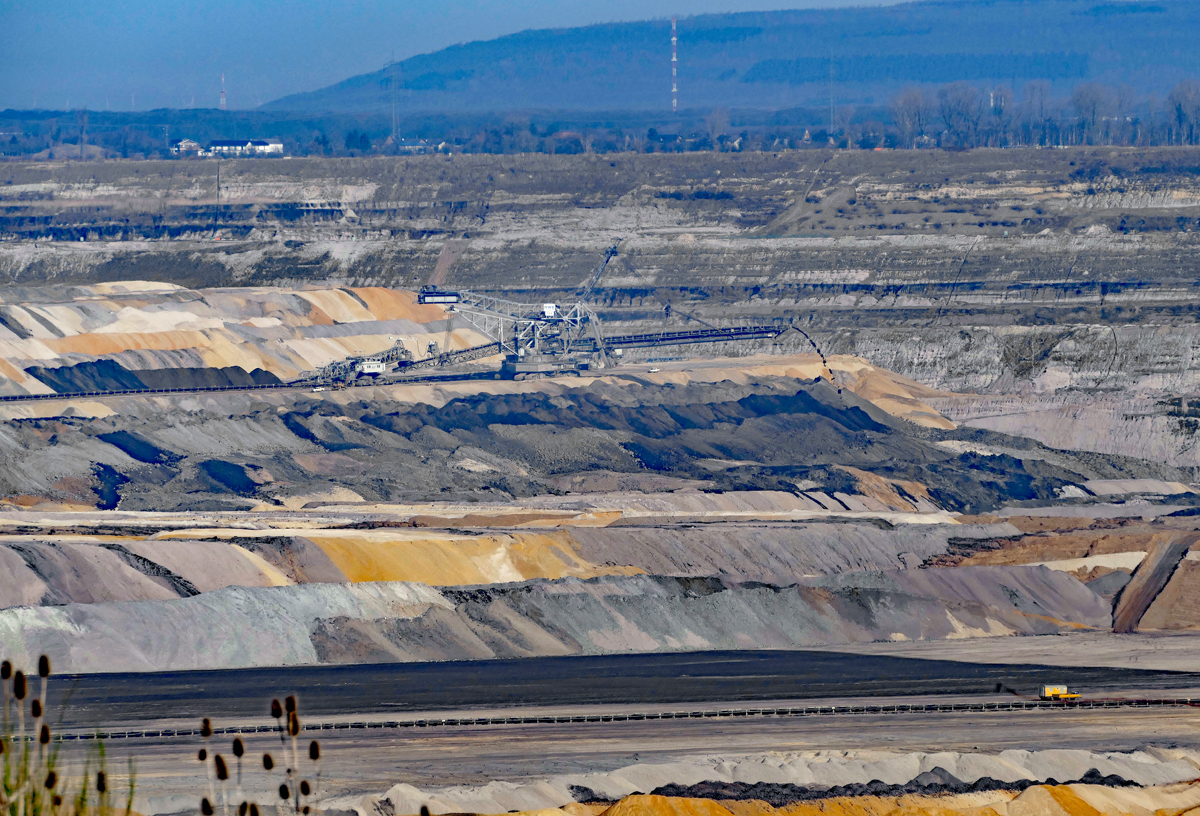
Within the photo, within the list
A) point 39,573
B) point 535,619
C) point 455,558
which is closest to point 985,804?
point 535,619

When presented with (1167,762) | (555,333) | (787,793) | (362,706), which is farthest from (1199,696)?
(555,333)

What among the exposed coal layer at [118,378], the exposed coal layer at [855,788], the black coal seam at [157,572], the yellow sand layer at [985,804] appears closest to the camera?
the yellow sand layer at [985,804]

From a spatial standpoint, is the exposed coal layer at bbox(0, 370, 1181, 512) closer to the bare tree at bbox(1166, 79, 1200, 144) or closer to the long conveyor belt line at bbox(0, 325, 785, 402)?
the long conveyor belt line at bbox(0, 325, 785, 402)

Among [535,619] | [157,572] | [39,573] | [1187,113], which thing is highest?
[1187,113]

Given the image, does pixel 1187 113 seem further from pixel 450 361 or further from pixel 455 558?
pixel 455 558

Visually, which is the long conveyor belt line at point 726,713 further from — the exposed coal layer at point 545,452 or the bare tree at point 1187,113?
the bare tree at point 1187,113

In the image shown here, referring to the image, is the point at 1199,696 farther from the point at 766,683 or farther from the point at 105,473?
the point at 105,473

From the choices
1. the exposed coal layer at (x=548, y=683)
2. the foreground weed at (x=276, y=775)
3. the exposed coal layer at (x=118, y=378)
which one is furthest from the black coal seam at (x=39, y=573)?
the exposed coal layer at (x=118, y=378)

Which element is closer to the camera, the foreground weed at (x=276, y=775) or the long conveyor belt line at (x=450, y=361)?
the foreground weed at (x=276, y=775)
